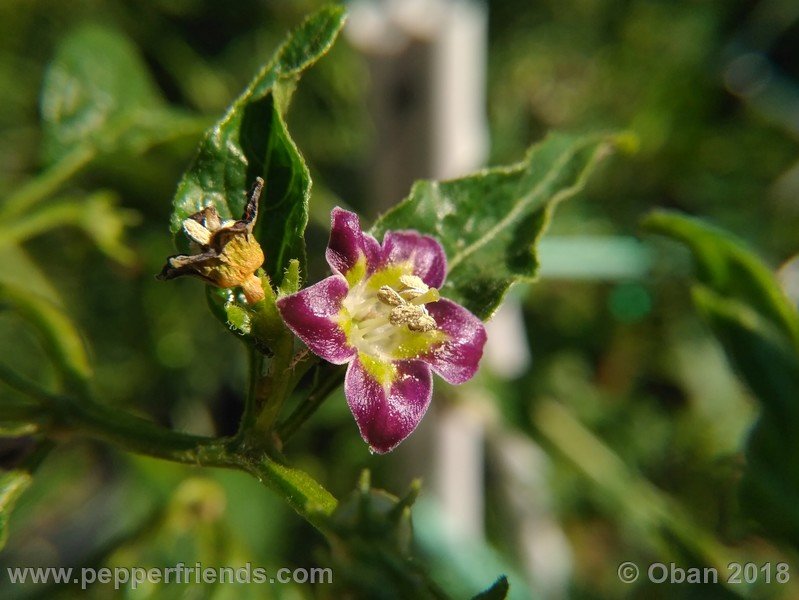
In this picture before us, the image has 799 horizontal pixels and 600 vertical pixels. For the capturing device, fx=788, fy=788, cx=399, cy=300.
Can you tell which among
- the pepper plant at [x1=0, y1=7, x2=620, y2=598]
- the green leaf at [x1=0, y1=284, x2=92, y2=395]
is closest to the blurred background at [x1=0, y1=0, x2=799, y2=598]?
the green leaf at [x1=0, y1=284, x2=92, y2=395]

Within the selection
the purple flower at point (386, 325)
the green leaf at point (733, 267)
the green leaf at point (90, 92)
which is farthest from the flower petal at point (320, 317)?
the green leaf at point (90, 92)

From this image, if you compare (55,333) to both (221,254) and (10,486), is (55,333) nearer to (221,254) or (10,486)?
(10,486)

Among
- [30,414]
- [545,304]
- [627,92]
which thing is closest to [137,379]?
[545,304]

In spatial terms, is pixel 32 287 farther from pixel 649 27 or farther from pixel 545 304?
pixel 649 27

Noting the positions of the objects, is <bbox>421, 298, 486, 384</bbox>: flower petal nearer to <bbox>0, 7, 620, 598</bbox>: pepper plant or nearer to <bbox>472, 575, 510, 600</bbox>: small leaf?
<bbox>0, 7, 620, 598</bbox>: pepper plant

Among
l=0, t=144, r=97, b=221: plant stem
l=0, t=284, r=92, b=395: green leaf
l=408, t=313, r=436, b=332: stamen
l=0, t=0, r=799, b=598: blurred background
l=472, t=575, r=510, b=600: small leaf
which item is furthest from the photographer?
l=0, t=0, r=799, b=598: blurred background

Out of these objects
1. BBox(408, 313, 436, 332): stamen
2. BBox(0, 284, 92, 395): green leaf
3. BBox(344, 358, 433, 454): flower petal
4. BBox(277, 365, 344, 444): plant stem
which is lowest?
BBox(0, 284, 92, 395): green leaf
